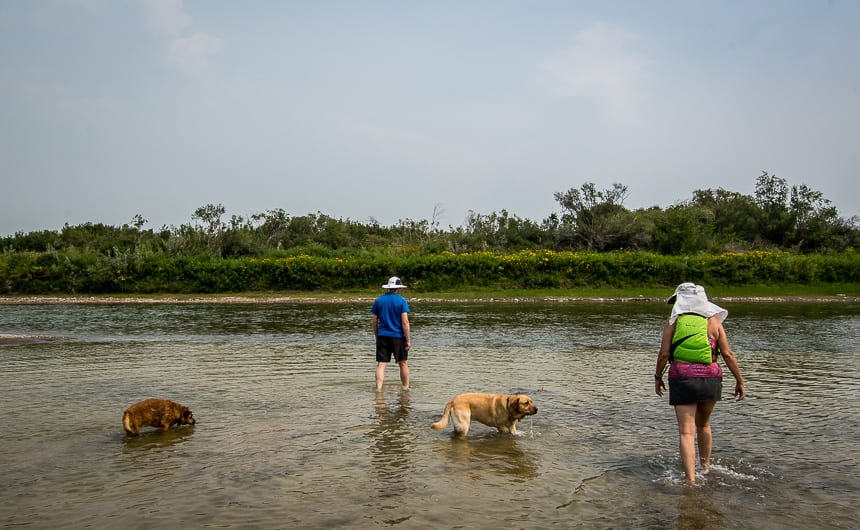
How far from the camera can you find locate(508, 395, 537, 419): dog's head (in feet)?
31.0

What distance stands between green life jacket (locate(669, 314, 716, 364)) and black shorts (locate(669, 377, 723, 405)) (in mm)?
199

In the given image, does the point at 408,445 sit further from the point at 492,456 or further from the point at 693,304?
the point at 693,304

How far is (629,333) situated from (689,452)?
17078 millimetres

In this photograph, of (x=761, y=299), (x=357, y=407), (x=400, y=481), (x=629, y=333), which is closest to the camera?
(x=400, y=481)

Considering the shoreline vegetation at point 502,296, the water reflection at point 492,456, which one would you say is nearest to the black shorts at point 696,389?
the water reflection at point 492,456

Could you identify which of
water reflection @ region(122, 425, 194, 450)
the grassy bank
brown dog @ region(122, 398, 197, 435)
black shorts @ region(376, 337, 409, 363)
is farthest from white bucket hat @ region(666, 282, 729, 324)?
the grassy bank

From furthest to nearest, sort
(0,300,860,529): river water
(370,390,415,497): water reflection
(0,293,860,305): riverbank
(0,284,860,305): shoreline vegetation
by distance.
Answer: (0,284,860,305): shoreline vegetation, (0,293,860,305): riverbank, (370,390,415,497): water reflection, (0,300,860,529): river water

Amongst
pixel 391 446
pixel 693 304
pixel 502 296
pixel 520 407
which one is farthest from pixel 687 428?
pixel 502 296

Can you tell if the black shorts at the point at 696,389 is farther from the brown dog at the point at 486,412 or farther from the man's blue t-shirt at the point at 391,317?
the man's blue t-shirt at the point at 391,317

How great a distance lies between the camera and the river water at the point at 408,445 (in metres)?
6.91

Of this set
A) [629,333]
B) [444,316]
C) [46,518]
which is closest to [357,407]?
[46,518]

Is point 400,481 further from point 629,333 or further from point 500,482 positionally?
point 629,333

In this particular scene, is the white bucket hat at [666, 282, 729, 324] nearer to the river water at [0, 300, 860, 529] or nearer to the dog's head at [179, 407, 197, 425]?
the river water at [0, 300, 860, 529]

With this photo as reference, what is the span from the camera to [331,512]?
6.84m
